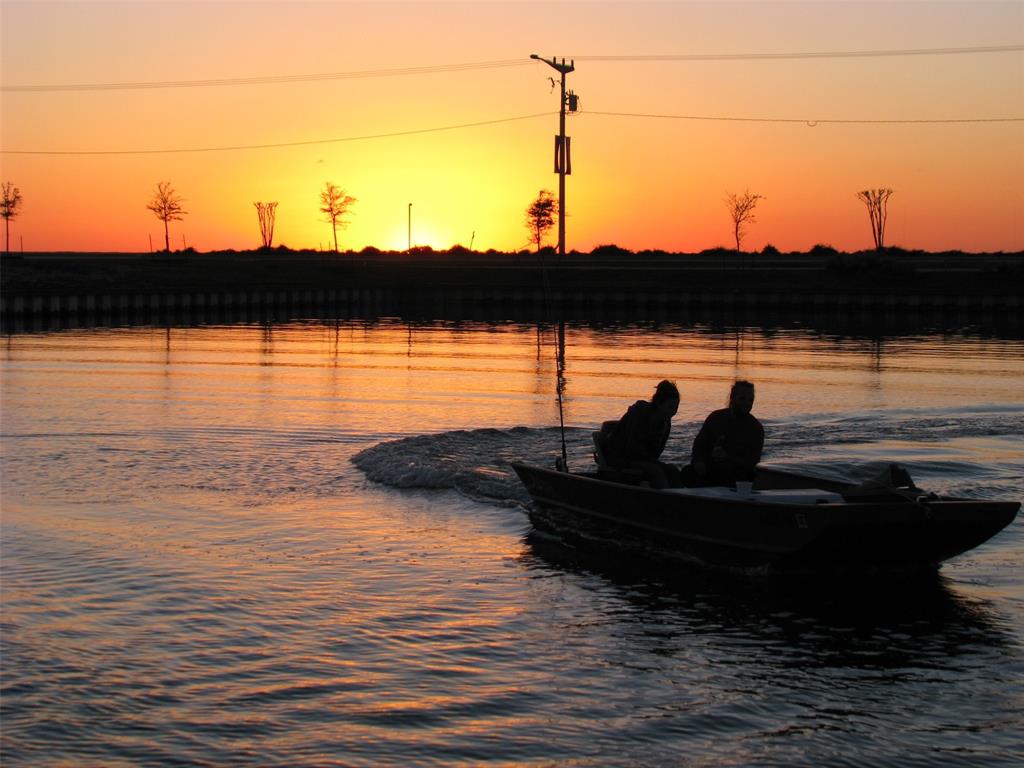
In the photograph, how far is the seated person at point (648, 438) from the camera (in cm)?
1468

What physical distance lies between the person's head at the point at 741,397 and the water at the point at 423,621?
2.08 meters

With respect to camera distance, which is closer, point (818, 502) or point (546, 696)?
point (546, 696)

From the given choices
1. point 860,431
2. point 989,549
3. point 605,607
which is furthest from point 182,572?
point 860,431

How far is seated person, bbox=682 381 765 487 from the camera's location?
1447 cm

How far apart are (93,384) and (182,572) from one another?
22.0m

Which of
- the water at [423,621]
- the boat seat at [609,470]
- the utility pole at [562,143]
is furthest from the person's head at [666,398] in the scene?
the utility pole at [562,143]

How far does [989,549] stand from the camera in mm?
15586

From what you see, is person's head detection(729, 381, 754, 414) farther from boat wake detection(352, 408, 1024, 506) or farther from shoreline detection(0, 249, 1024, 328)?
shoreline detection(0, 249, 1024, 328)

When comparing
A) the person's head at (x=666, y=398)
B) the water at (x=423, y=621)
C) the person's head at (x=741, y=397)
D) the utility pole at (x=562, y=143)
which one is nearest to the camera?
the water at (x=423, y=621)

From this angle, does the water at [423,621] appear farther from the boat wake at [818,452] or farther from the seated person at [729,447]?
the seated person at [729,447]

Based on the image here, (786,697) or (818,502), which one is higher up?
(818,502)

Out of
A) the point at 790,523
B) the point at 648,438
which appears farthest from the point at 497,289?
the point at 790,523

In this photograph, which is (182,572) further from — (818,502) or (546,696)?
(818,502)

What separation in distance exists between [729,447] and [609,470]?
1.84 m
